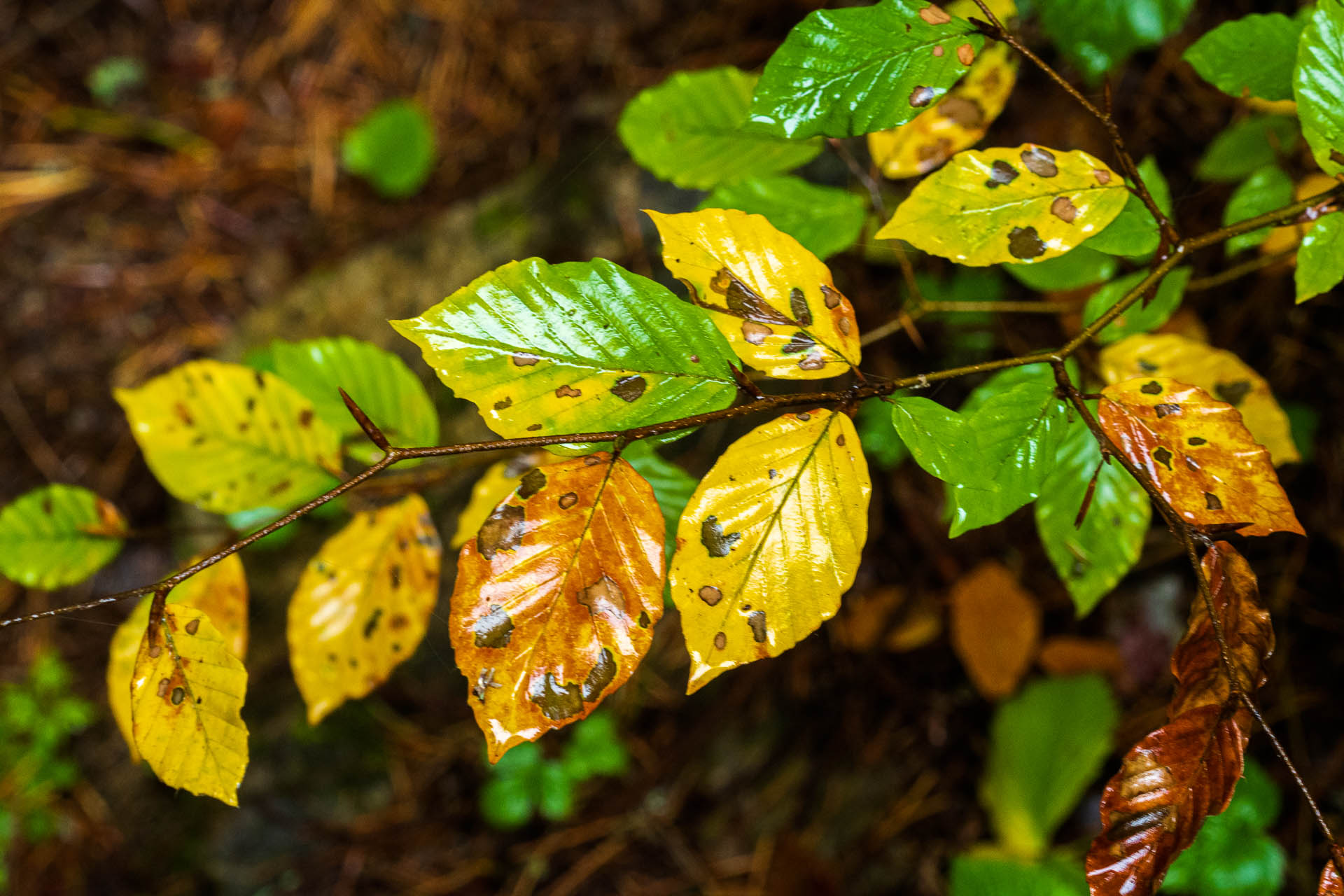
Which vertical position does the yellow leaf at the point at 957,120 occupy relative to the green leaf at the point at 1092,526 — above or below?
above

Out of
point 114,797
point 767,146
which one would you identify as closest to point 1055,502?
point 767,146

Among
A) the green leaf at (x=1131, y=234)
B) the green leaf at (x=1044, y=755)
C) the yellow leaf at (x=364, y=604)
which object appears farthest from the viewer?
the green leaf at (x=1044, y=755)

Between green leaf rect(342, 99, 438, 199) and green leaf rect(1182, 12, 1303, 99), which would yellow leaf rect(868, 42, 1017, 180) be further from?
green leaf rect(342, 99, 438, 199)

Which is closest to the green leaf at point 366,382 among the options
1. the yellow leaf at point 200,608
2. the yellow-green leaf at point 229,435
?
the yellow-green leaf at point 229,435

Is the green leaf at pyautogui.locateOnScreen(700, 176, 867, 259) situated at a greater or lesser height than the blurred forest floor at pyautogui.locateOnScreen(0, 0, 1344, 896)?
greater

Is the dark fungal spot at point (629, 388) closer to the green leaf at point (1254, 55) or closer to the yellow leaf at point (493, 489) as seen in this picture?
the yellow leaf at point (493, 489)

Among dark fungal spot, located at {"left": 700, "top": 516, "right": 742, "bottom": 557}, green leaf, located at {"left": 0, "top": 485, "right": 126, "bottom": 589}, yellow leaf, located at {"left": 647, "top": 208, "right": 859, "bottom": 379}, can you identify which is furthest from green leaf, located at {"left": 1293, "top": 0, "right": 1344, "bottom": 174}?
green leaf, located at {"left": 0, "top": 485, "right": 126, "bottom": 589}
